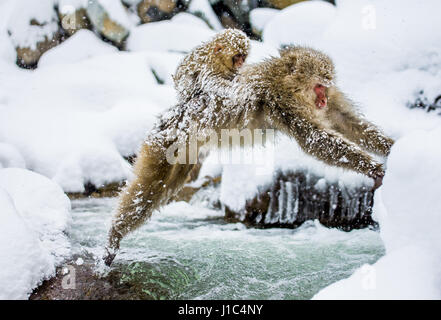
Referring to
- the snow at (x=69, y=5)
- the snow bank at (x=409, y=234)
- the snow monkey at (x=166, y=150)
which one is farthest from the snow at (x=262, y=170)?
the snow at (x=69, y=5)

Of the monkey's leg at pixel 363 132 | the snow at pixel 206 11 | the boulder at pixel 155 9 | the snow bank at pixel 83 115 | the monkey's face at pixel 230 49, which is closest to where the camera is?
the monkey's leg at pixel 363 132

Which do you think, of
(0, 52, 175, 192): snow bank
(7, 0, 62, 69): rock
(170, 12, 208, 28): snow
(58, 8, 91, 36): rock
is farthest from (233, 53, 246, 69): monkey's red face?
(7, 0, 62, 69): rock

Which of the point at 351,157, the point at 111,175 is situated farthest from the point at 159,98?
the point at 351,157

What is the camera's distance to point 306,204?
3459mm

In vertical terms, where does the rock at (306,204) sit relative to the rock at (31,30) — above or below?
below

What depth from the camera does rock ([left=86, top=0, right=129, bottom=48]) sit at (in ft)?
27.4

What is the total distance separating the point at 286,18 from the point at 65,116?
13.6 ft

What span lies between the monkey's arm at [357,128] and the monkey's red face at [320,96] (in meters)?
0.11

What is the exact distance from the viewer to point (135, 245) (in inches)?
99.7

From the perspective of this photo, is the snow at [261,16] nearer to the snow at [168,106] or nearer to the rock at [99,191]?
the snow at [168,106]

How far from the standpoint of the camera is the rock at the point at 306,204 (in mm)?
3264

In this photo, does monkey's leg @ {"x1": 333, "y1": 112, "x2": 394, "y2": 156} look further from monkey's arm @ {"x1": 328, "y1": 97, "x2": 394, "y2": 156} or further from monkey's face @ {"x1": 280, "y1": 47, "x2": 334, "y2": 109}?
monkey's face @ {"x1": 280, "y1": 47, "x2": 334, "y2": 109}
